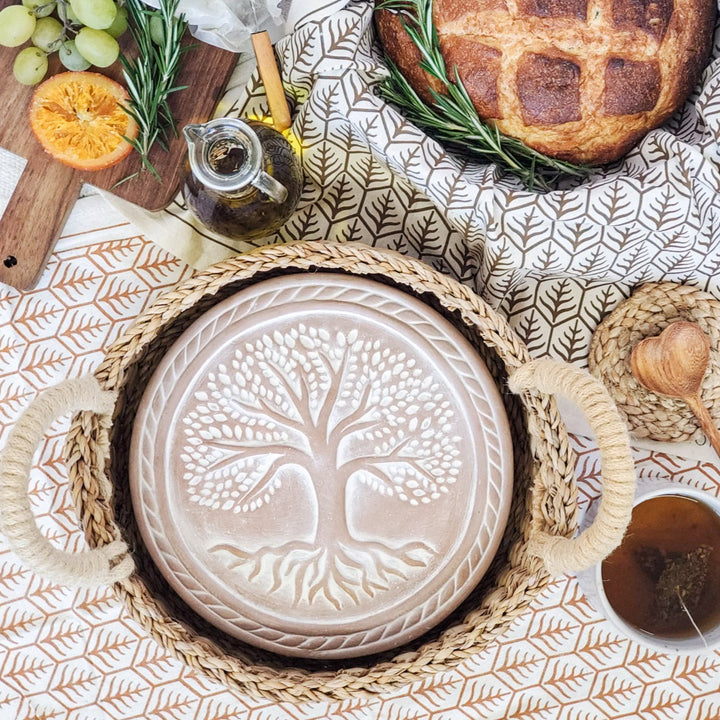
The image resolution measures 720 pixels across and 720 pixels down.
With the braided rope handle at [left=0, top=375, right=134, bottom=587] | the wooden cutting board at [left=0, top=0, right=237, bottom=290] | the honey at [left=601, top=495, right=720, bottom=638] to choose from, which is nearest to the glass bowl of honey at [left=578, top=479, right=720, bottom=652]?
the honey at [left=601, top=495, right=720, bottom=638]

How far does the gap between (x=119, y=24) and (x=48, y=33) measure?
0.08 m

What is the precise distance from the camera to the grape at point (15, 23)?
32.8 inches

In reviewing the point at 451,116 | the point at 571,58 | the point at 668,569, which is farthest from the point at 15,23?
the point at 668,569

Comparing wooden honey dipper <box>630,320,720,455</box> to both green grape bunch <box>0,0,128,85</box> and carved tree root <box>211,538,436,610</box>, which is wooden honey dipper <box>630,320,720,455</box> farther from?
green grape bunch <box>0,0,128,85</box>

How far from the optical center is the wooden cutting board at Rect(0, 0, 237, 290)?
902 mm

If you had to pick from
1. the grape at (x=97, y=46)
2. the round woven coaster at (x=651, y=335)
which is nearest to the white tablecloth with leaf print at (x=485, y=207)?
the round woven coaster at (x=651, y=335)

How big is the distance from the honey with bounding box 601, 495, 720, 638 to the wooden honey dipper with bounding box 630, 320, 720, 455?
3.5 inches

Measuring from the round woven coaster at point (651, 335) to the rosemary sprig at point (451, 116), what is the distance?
17cm

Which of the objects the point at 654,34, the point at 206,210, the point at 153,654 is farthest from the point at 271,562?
the point at 654,34

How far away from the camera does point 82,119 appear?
875 millimetres

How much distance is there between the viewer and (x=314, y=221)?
2.97ft

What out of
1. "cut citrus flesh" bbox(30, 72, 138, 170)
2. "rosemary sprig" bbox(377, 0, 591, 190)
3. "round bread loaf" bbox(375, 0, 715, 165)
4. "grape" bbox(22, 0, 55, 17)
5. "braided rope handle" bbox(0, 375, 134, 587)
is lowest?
"braided rope handle" bbox(0, 375, 134, 587)

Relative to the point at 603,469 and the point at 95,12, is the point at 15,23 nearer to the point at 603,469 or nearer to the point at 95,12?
the point at 95,12

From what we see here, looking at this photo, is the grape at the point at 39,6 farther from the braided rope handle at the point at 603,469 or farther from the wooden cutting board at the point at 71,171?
the braided rope handle at the point at 603,469
